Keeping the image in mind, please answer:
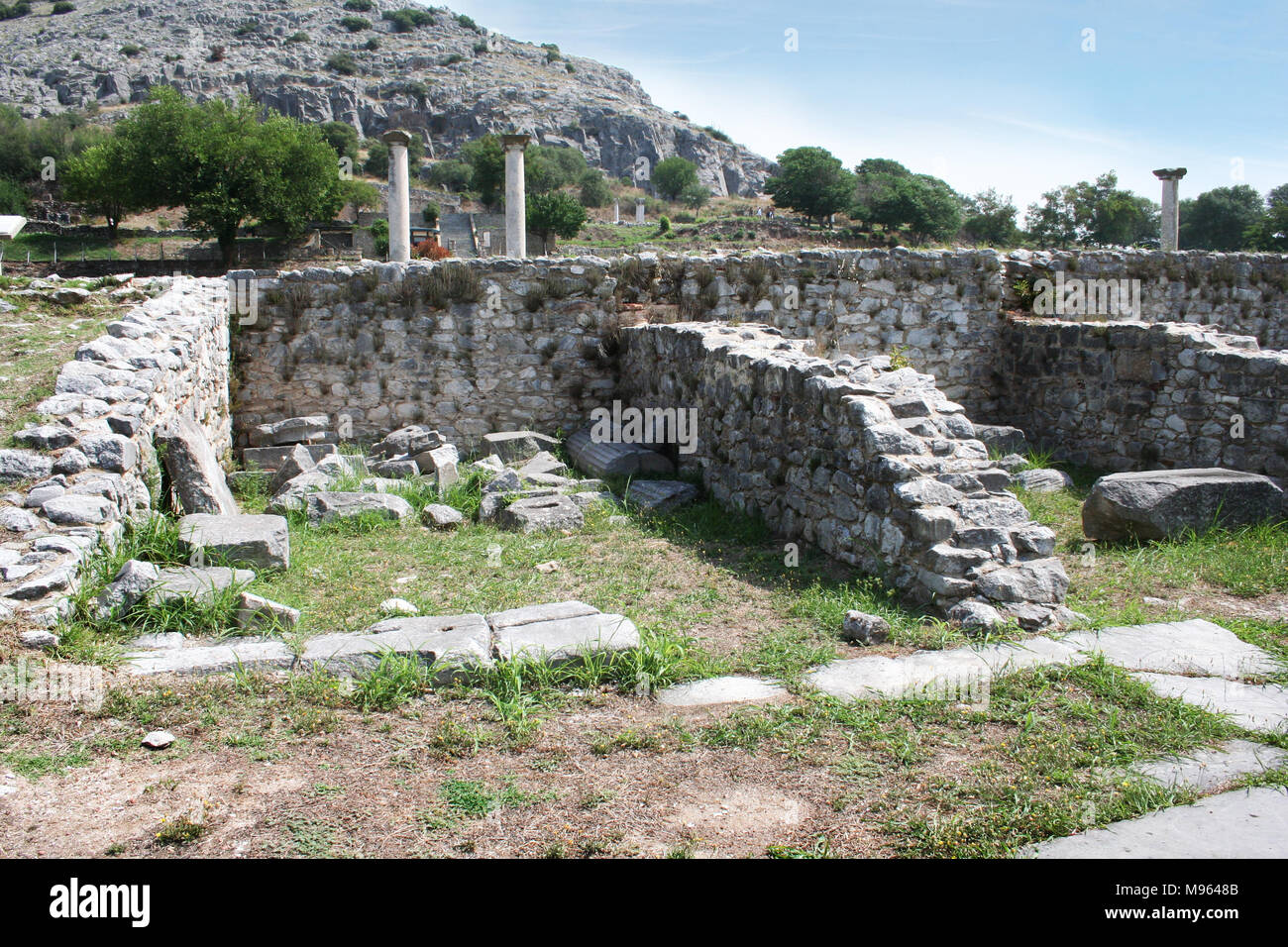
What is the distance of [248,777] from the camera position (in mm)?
3143

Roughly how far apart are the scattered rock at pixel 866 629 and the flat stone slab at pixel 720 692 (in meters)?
0.71

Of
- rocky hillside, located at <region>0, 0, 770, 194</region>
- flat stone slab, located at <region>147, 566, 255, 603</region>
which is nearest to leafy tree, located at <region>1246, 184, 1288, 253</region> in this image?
flat stone slab, located at <region>147, 566, 255, 603</region>

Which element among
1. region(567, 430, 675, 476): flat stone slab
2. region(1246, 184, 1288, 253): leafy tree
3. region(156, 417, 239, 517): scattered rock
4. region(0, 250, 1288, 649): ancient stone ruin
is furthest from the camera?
region(1246, 184, 1288, 253): leafy tree

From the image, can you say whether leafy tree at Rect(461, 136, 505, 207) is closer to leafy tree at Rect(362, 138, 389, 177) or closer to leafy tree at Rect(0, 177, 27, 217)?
leafy tree at Rect(362, 138, 389, 177)

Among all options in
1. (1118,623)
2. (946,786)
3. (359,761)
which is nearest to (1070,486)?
(1118,623)

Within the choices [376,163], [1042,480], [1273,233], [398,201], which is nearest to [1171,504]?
[1042,480]

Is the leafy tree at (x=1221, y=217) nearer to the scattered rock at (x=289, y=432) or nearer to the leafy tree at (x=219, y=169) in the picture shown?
the leafy tree at (x=219, y=169)

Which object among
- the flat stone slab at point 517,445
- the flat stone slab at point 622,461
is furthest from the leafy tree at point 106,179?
the flat stone slab at point 622,461

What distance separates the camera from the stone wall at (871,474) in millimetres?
5035

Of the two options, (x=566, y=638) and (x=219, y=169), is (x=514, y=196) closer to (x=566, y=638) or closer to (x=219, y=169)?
(x=566, y=638)

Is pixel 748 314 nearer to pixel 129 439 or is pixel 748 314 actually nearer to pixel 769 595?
pixel 769 595

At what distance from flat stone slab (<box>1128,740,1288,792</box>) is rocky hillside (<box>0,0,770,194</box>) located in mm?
90857

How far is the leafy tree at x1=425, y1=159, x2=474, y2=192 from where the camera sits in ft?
219

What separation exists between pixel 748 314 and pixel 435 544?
5.95 meters
